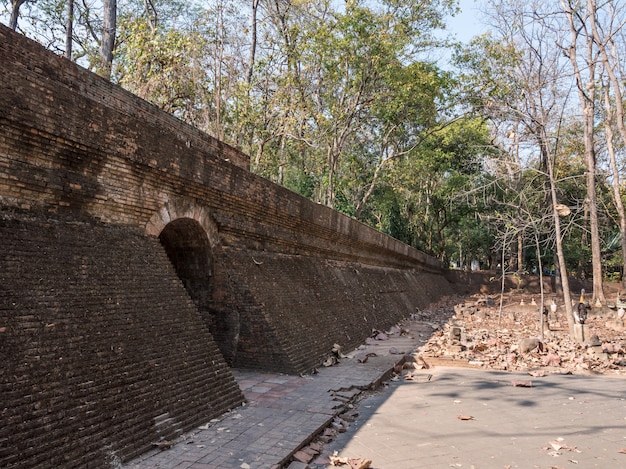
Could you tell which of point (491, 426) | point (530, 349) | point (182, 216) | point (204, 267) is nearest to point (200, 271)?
point (204, 267)

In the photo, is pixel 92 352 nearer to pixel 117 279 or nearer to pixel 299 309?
pixel 117 279

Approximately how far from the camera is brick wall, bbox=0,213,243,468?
301cm

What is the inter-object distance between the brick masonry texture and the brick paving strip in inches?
7.7

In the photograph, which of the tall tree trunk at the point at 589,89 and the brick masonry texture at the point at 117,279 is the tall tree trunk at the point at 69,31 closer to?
the brick masonry texture at the point at 117,279

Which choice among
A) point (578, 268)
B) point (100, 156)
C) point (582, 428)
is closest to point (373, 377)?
point (582, 428)

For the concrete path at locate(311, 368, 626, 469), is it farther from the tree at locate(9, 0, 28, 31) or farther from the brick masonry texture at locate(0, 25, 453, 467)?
the tree at locate(9, 0, 28, 31)

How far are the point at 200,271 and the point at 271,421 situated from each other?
281cm

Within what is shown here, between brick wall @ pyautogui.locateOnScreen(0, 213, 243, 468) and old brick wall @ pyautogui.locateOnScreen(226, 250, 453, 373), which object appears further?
old brick wall @ pyautogui.locateOnScreen(226, 250, 453, 373)

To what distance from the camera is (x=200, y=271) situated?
262 inches

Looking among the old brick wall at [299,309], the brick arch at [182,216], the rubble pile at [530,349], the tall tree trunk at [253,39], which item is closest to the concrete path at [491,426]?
the rubble pile at [530,349]

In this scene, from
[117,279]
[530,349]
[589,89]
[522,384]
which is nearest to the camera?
[117,279]

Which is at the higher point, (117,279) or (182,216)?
(182,216)

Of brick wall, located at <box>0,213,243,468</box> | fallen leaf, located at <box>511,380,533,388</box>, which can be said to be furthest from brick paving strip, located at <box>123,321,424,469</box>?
fallen leaf, located at <box>511,380,533,388</box>

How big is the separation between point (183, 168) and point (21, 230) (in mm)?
2308
